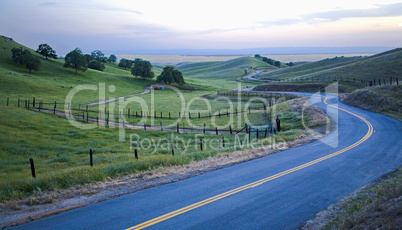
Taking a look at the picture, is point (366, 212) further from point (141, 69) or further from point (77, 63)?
point (141, 69)

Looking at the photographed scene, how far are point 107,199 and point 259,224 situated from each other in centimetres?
562

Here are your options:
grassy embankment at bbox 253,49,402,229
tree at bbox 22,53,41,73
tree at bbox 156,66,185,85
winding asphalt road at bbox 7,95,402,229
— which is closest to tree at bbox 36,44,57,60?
tree at bbox 22,53,41,73

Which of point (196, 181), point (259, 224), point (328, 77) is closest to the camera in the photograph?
point (259, 224)

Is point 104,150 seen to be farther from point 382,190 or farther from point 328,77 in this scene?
point 328,77

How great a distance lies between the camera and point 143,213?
30.8 ft

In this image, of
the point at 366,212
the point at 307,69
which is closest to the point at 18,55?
the point at 366,212

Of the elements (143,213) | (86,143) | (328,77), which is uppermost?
(328,77)

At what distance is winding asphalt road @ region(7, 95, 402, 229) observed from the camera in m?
8.80

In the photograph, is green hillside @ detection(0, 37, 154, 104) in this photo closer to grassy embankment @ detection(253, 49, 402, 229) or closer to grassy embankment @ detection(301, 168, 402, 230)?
grassy embankment @ detection(253, 49, 402, 229)

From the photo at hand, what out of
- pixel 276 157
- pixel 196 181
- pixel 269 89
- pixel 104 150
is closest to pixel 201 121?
pixel 104 150

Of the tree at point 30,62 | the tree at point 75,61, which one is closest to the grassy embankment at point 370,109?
the tree at point 75,61

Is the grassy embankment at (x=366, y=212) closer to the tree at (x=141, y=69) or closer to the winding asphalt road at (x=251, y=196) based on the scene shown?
the winding asphalt road at (x=251, y=196)

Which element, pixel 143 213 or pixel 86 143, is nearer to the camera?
pixel 143 213

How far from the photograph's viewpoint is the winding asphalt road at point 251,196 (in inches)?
347
